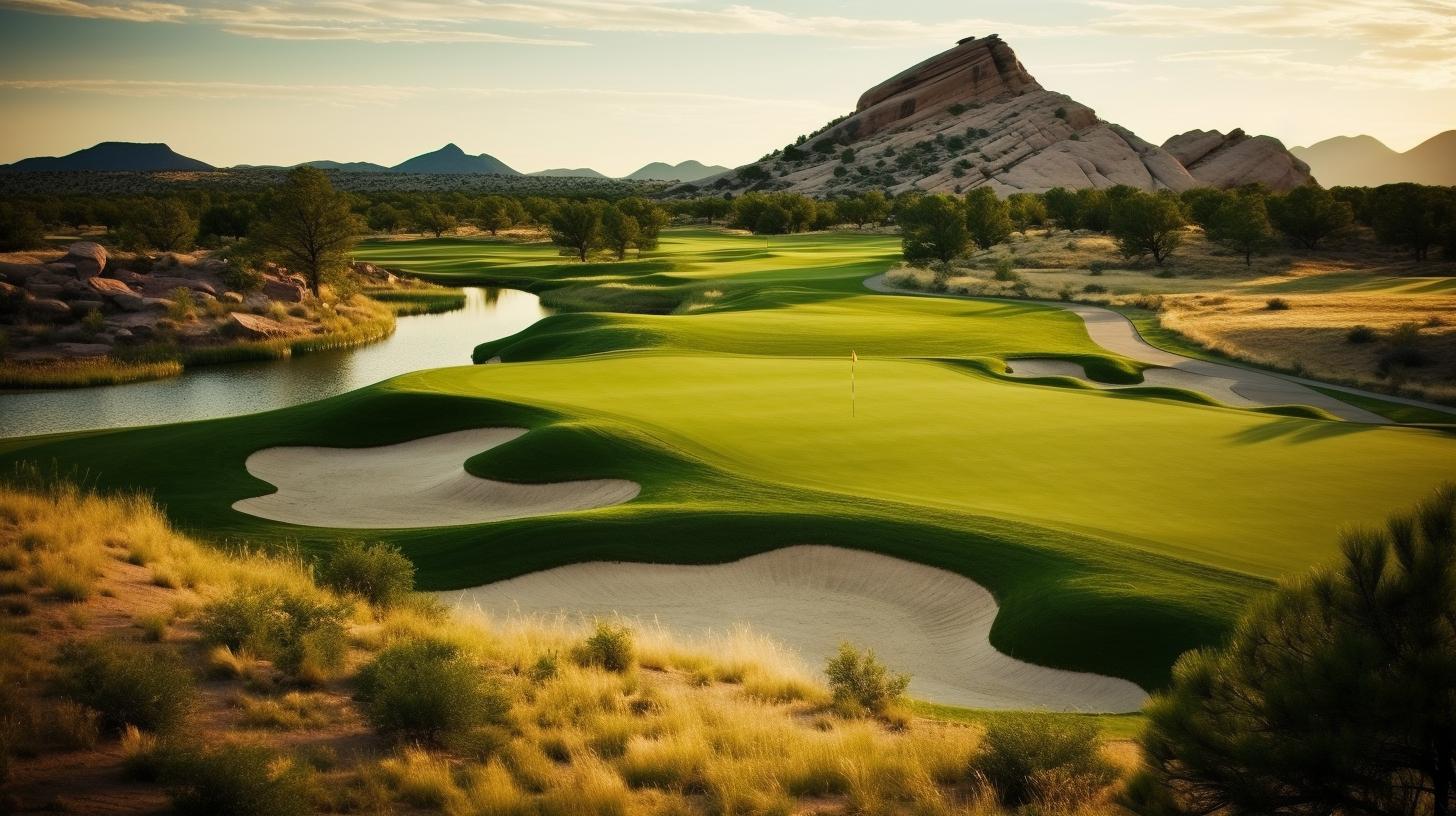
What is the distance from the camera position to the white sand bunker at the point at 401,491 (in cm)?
2014

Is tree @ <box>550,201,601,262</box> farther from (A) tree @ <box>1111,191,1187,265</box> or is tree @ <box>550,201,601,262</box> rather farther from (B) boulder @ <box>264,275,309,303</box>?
(A) tree @ <box>1111,191,1187,265</box>

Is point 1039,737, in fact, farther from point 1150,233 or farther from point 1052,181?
point 1052,181

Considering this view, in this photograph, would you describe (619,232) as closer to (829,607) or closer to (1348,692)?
(829,607)

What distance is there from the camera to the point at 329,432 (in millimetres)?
25906

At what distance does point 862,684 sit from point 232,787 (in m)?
6.40

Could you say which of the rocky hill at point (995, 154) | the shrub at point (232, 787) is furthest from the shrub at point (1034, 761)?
the rocky hill at point (995, 154)

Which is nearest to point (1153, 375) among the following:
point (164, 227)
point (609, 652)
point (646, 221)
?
point (609, 652)

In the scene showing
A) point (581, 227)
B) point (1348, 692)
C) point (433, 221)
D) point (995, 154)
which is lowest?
point (1348, 692)

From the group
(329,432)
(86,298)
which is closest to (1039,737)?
(329,432)

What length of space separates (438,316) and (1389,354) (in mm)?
52945

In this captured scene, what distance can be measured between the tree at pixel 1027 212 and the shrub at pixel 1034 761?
96.8m

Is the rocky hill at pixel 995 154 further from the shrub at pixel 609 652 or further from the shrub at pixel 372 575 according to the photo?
the shrub at pixel 609 652

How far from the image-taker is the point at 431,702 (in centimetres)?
897

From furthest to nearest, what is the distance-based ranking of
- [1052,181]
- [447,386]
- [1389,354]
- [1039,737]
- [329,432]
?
[1052,181], [1389,354], [447,386], [329,432], [1039,737]
